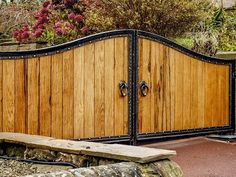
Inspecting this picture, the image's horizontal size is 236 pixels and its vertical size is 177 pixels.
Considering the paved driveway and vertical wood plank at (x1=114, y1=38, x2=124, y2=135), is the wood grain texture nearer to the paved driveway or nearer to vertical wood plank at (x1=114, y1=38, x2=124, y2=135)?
vertical wood plank at (x1=114, y1=38, x2=124, y2=135)

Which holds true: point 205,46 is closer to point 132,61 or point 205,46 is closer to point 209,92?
point 209,92

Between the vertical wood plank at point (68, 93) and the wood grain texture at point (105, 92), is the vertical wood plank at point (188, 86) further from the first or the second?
the vertical wood plank at point (68, 93)

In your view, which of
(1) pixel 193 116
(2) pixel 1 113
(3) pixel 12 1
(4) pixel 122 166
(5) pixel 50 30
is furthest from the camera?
(3) pixel 12 1

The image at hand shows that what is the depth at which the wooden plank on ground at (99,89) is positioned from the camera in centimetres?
640

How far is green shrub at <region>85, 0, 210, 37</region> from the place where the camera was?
9539mm

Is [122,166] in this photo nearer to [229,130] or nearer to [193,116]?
[193,116]

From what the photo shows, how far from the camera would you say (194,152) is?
259 inches

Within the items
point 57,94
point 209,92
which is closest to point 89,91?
point 57,94

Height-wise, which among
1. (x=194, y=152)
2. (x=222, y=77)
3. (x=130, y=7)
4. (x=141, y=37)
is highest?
(x=130, y=7)

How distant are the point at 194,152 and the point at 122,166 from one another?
3.46 metres

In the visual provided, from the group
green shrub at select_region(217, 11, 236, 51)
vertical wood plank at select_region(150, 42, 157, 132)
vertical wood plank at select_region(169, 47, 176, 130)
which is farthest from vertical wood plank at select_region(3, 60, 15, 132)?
green shrub at select_region(217, 11, 236, 51)

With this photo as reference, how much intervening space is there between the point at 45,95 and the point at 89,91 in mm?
Result: 664

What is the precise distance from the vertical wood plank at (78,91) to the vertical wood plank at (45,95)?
40 cm

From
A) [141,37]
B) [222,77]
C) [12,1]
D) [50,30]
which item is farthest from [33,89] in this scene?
[12,1]
